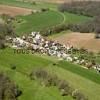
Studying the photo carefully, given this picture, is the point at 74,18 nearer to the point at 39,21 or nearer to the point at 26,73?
the point at 39,21

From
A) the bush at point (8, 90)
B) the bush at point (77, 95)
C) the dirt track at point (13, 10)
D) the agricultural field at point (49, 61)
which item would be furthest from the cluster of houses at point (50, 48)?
the dirt track at point (13, 10)

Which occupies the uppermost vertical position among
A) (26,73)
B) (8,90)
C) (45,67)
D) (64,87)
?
Result: (8,90)

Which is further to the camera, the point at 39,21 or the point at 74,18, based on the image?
the point at 74,18

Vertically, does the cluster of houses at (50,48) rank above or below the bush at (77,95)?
below

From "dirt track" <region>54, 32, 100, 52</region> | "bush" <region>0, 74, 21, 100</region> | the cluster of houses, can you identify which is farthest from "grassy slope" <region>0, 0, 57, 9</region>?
"bush" <region>0, 74, 21, 100</region>

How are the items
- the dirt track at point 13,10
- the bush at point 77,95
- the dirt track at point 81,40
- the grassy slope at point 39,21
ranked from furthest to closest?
the dirt track at point 13,10, the grassy slope at point 39,21, the dirt track at point 81,40, the bush at point 77,95

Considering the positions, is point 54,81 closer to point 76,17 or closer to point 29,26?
point 29,26

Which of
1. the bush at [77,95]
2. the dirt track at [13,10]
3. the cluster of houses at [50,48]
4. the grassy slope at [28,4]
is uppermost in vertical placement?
the bush at [77,95]

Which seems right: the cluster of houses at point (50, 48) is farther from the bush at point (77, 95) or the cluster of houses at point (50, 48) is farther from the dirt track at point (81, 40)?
the bush at point (77, 95)

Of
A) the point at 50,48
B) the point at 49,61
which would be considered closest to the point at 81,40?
the point at 50,48

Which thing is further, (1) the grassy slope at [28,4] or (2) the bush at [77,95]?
(1) the grassy slope at [28,4]
